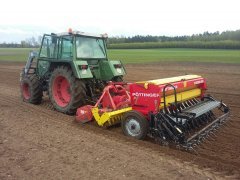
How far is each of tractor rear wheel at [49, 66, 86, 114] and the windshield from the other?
558 millimetres

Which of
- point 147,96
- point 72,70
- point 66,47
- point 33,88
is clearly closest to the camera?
point 147,96

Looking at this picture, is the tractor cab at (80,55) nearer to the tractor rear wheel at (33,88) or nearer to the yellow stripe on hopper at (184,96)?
the tractor rear wheel at (33,88)

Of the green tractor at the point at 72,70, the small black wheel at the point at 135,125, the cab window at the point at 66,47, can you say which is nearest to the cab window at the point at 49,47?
the green tractor at the point at 72,70

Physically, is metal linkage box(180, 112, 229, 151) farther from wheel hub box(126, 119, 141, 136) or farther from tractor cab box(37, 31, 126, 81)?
tractor cab box(37, 31, 126, 81)

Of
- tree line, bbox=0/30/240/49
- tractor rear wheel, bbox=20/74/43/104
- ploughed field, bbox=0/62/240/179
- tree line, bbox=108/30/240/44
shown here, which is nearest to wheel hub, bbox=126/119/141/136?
ploughed field, bbox=0/62/240/179

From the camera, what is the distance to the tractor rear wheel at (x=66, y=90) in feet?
26.0

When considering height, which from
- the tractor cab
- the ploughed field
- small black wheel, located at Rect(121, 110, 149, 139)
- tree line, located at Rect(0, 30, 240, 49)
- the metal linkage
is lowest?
the ploughed field

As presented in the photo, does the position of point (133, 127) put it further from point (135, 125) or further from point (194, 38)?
point (194, 38)

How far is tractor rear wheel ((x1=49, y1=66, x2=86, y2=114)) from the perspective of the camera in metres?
7.92

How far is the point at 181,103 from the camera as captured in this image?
23.2ft

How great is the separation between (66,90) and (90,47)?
1262 mm

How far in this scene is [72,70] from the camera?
809cm

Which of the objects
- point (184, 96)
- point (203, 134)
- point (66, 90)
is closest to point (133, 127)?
point (203, 134)

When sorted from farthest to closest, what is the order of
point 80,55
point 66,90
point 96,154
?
point 66,90
point 80,55
point 96,154
